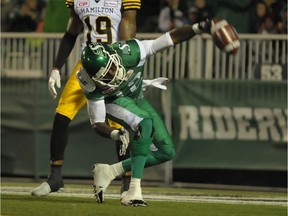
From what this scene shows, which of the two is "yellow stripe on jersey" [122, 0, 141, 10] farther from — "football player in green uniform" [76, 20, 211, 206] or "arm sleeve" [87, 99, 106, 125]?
"arm sleeve" [87, 99, 106, 125]

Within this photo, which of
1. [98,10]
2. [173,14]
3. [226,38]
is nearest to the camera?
[226,38]

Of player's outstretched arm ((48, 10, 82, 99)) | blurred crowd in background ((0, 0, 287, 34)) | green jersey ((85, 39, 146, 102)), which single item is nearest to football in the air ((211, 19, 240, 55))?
green jersey ((85, 39, 146, 102))

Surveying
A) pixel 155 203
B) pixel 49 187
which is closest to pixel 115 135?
pixel 155 203

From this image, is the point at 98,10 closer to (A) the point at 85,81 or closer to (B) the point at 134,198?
(A) the point at 85,81

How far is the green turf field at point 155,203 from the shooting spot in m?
8.35

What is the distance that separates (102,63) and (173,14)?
5699 mm

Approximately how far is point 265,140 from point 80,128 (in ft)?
7.64

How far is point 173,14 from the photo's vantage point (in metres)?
14.0

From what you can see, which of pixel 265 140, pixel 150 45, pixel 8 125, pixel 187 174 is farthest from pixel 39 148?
pixel 150 45

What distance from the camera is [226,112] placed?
490 inches

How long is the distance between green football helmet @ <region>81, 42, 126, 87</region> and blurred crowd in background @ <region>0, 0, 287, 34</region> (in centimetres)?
489

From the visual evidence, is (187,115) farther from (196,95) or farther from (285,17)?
(285,17)

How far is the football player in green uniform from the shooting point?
848 cm

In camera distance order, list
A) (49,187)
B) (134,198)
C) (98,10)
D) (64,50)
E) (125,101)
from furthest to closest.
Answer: (64,50) → (98,10) → (49,187) → (125,101) → (134,198)
